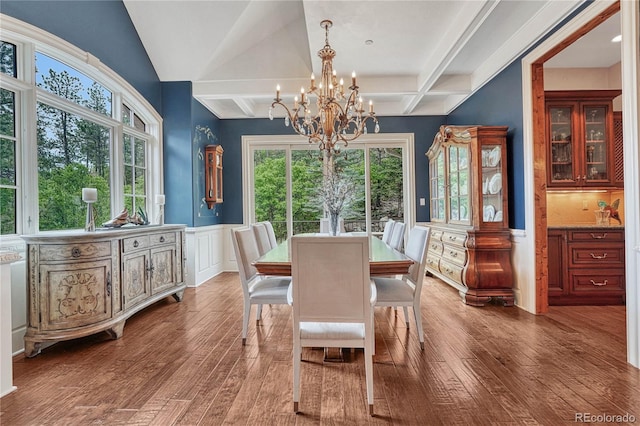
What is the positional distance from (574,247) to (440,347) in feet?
7.10

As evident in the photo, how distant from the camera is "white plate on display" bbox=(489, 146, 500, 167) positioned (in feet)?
12.4

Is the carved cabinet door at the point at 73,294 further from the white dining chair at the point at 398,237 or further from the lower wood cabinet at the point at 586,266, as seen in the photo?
the lower wood cabinet at the point at 586,266

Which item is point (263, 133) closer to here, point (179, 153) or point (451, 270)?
point (179, 153)

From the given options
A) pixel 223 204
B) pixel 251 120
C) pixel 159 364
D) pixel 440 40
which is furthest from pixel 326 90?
pixel 223 204

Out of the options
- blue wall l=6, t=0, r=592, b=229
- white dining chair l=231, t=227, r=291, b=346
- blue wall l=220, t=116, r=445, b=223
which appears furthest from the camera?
blue wall l=220, t=116, r=445, b=223

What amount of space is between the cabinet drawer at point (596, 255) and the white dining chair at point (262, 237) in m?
3.24

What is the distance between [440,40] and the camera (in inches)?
147

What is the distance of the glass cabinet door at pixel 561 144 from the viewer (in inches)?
154

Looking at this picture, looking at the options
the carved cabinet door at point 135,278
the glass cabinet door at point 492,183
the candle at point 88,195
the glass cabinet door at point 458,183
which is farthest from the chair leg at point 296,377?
the glass cabinet door at point 458,183

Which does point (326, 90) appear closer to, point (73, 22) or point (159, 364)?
point (73, 22)

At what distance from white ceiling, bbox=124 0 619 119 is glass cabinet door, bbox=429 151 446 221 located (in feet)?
3.19

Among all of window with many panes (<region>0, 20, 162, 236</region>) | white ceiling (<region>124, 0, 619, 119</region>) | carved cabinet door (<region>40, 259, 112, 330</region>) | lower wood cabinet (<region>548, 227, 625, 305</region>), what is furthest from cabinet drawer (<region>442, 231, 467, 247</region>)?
window with many panes (<region>0, 20, 162, 236</region>)

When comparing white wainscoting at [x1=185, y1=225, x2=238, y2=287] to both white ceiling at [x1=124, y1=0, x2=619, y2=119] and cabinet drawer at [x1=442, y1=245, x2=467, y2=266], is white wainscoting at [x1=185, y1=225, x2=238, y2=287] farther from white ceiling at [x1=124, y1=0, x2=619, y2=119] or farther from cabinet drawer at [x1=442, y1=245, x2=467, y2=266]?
cabinet drawer at [x1=442, y1=245, x2=467, y2=266]

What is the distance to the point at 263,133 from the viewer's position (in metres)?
5.90
